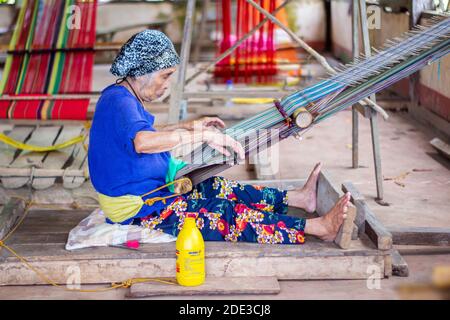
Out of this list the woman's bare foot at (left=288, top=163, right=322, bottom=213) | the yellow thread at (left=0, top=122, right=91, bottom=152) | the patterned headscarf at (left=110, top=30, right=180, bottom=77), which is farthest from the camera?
the yellow thread at (left=0, top=122, right=91, bottom=152)

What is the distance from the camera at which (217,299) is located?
2.89 metres

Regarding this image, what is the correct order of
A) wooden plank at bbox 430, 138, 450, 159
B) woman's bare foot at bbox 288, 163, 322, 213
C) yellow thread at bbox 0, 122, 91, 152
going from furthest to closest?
wooden plank at bbox 430, 138, 450, 159 < yellow thread at bbox 0, 122, 91, 152 < woman's bare foot at bbox 288, 163, 322, 213

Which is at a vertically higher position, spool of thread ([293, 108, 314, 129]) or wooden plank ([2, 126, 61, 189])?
spool of thread ([293, 108, 314, 129])

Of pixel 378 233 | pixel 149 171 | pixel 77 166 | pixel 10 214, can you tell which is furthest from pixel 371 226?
pixel 77 166

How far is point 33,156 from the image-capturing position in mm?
4570

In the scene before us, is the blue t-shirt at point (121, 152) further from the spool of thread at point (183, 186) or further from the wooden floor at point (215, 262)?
the wooden floor at point (215, 262)

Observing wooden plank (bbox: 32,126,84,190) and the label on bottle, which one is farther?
wooden plank (bbox: 32,126,84,190)

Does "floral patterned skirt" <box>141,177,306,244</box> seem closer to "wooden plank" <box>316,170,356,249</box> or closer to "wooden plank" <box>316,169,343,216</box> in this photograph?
"wooden plank" <box>316,170,356,249</box>

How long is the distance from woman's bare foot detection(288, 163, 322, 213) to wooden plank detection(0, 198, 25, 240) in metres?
1.35

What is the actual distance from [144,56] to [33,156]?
1847mm

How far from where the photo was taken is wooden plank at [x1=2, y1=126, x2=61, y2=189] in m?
4.27

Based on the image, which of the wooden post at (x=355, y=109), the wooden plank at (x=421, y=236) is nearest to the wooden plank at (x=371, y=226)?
the wooden plank at (x=421, y=236)

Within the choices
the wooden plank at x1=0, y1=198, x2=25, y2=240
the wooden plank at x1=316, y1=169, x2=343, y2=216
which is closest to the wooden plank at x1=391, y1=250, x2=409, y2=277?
the wooden plank at x1=316, y1=169, x2=343, y2=216

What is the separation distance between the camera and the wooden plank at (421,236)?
3.37 m
